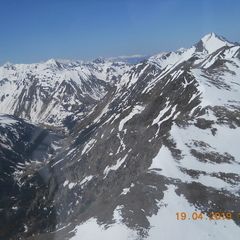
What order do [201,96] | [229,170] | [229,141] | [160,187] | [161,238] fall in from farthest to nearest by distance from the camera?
[201,96], [229,141], [229,170], [160,187], [161,238]

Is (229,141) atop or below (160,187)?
atop

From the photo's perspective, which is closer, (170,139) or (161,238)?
(161,238)

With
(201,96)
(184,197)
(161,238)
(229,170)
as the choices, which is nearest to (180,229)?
(161,238)

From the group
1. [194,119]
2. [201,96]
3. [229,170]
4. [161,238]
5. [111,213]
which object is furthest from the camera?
[201,96]

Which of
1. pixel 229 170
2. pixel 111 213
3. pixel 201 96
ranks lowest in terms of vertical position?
pixel 111 213

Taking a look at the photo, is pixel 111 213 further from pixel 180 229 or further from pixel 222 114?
pixel 222 114

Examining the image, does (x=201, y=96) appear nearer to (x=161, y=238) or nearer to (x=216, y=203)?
(x=216, y=203)

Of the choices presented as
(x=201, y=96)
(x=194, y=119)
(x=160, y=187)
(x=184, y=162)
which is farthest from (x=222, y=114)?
(x=160, y=187)
